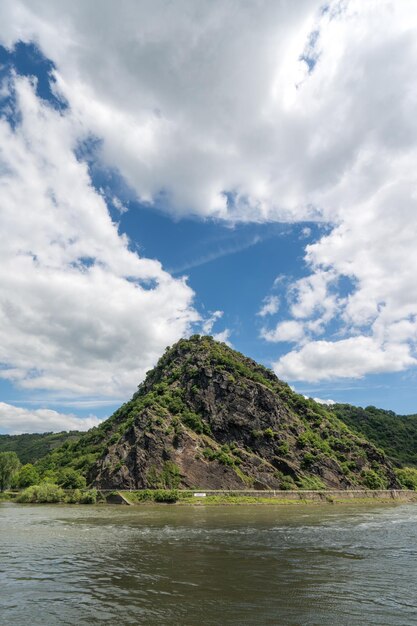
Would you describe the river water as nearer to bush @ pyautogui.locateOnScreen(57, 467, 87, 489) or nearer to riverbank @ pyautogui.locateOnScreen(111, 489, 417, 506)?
riverbank @ pyautogui.locateOnScreen(111, 489, 417, 506)

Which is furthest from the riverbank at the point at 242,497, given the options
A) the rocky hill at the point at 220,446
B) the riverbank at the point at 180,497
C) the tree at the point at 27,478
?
the tree at the point at 27,478

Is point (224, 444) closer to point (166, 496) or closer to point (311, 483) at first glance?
point (311, 483)

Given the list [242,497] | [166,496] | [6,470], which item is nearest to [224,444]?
[242,497]

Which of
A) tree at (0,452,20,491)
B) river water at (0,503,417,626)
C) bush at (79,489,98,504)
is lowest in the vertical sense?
river water at (0,503,417,626)

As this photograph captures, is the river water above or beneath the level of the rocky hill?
beneath

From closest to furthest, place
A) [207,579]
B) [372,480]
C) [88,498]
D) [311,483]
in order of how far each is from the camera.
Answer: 1. [207,579]
2. [88,498]
3. [311,483]
4. [372,480]

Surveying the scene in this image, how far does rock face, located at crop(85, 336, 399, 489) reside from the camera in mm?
140750

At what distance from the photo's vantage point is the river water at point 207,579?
23.3m

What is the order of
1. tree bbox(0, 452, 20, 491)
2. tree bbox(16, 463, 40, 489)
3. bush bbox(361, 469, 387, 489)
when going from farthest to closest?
bush bbox(361, 469, 387, 489) → tree bbox(0, 452, 20, 491) → tree bbox(16, 463, 40, 489)

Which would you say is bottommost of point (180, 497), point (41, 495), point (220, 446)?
point (180, 497)

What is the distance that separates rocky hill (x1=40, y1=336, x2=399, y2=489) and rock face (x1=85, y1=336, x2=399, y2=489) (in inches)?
12.9

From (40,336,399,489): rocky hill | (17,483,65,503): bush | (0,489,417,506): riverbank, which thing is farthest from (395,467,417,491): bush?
(17,483,65,503): bush

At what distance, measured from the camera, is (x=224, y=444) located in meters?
166

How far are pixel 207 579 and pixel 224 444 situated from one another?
13751 centimetres
